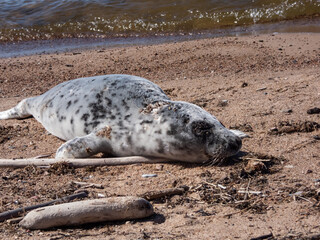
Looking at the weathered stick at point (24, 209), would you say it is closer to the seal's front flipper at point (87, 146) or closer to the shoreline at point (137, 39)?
the seal's front flipper at point (87, 146)

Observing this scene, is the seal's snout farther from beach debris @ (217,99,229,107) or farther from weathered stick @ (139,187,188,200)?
beach debris @ (217,99,229,107)

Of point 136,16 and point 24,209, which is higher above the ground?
point 136,16

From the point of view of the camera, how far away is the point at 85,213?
2582 millimetres

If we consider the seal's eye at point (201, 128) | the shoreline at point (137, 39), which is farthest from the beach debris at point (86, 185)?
the shoreline at point (137, 39)

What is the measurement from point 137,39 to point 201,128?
321 inches

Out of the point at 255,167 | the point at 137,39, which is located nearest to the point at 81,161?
the point at 255,167

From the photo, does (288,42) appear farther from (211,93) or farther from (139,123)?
(139,123)

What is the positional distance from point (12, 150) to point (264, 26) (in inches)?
344

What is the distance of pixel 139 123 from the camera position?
4094 mm

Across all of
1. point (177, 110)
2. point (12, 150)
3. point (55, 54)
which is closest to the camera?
point (177, 110)

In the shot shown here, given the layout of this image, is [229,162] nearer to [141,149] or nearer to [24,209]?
[141,149]

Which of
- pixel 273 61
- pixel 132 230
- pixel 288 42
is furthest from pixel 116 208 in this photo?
pixel 288 42

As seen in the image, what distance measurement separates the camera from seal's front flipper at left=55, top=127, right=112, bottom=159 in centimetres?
400

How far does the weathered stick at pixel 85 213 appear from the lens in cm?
256
